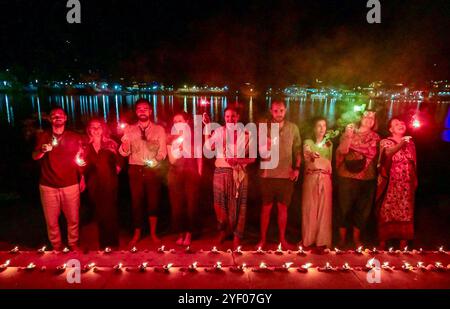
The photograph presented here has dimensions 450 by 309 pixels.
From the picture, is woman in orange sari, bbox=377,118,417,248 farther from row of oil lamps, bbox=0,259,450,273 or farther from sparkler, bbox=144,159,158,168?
sparkler, bbox=144,159,158,168

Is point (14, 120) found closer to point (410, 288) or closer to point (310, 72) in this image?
point (310, 72)

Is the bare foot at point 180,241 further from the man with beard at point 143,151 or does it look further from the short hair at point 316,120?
the short hair at point 316,120

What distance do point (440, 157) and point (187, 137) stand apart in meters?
19.5

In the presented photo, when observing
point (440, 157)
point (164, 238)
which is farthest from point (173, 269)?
point (440, 157)

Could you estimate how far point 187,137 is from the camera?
5070 millimetres

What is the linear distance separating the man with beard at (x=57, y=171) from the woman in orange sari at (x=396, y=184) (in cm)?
447

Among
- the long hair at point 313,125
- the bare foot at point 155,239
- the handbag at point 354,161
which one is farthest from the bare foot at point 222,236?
the handbag at point 354,161

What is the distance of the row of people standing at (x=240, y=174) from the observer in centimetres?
452

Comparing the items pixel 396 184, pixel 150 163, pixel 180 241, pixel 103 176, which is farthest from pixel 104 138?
pixel 396 184

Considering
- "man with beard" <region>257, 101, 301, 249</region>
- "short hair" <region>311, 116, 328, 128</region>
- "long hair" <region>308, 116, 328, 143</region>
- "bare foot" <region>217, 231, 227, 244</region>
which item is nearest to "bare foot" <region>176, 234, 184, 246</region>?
"bare foot" <region>217, 231, 227, 244</region>

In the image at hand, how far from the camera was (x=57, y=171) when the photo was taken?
435cm

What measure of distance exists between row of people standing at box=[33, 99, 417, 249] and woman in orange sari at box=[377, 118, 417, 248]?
0.04 ft

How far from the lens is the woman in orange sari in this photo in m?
4.67

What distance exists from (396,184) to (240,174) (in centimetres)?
231
